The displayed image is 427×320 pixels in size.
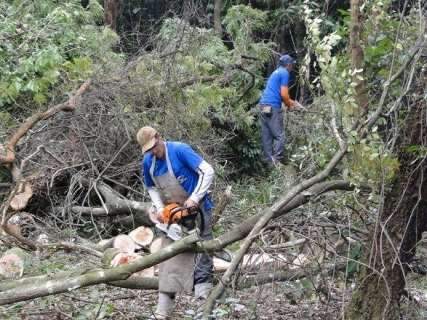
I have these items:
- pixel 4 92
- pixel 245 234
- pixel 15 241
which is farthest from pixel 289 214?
pixel 4 92

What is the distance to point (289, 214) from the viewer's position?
4793 millimetres

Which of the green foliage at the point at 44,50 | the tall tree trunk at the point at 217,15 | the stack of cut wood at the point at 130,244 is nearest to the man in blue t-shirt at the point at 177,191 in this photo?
the stack of cut wood at the point at 130,244

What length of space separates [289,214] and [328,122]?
0.85 metres

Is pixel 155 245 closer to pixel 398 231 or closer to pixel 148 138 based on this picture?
pixel 148 138

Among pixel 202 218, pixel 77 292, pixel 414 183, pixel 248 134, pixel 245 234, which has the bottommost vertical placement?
pixel 248 134

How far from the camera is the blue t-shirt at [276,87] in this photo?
9516 mm

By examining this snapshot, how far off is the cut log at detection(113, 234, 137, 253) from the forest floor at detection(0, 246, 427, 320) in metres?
1.05

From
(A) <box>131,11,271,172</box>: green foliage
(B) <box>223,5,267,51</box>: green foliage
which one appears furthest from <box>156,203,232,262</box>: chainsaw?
(B) <box>223,5,267,51</box>: green foliage

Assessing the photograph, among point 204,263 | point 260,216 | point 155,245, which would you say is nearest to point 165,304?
point 204,263

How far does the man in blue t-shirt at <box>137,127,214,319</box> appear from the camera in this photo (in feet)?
16.3

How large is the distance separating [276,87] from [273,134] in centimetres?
68

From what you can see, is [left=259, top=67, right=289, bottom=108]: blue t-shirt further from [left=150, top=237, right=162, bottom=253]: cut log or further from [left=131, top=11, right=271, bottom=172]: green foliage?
[left=150, top=237, right=162, bottom=253]: cut log

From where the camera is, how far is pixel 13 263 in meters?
6.10

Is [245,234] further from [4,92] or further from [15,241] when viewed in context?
[4,92]
